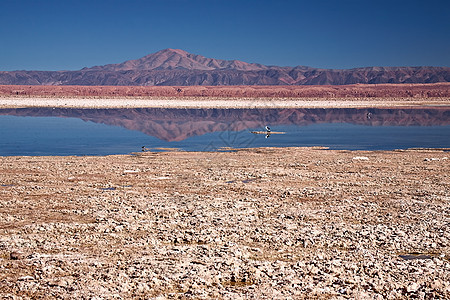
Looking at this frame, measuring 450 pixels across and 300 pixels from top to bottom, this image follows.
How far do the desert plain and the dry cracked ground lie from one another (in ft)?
0.08

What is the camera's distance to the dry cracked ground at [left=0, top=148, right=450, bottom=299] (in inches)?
270

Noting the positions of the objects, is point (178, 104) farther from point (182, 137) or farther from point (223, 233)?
point (223, 233)

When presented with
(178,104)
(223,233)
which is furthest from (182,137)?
(178,104)

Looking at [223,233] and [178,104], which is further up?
[178,104]

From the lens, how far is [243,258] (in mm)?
7824

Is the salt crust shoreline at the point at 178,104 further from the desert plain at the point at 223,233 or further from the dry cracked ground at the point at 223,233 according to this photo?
the dry cracked ground at the point at 223,233

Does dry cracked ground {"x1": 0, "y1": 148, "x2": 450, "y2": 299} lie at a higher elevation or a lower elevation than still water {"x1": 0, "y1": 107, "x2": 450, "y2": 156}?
lower

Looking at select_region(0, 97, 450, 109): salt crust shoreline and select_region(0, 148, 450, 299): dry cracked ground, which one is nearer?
select_region(0, 148, 450, 299): dry cracked ground

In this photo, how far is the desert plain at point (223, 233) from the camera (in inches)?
270

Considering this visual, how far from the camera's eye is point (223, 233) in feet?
29.7

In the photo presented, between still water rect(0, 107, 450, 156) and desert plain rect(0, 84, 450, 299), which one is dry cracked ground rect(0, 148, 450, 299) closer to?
desert plain rect(0, 84, 450, 299)

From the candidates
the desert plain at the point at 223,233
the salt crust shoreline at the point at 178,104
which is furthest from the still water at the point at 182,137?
the salt crust shoreline at the point at 178,104

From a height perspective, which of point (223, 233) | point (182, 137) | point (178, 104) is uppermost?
point (178, 104)

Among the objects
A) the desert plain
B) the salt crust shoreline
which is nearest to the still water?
the desert plain
